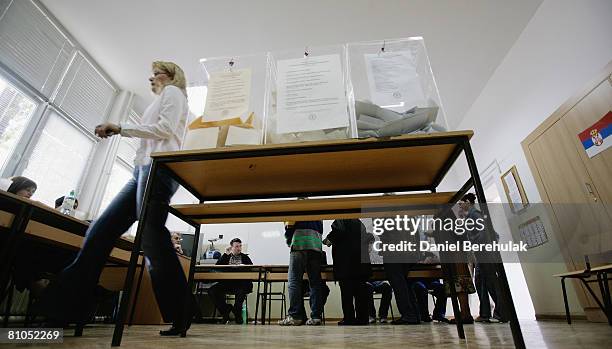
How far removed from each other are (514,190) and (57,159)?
213 inches

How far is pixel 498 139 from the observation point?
4.06 meters

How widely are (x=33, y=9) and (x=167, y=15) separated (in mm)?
1356

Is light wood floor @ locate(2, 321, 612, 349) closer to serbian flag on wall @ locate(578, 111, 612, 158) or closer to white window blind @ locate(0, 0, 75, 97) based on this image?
serbian flag on wall @ locate(578, 111, 612, 158)

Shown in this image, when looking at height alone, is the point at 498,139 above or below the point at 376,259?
above

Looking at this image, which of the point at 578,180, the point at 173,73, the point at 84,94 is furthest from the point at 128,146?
the point at 578,180

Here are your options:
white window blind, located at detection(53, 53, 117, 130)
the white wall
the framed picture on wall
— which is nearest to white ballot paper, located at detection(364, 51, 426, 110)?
the white wall

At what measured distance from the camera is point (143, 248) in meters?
1.24

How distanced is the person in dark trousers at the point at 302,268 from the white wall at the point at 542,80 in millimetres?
2343

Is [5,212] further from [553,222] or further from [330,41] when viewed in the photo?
[553,222]

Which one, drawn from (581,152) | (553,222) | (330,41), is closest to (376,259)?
(553,222)

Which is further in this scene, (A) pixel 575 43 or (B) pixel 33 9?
(B) pixel 33 9

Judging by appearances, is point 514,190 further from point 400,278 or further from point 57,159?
point 57,159

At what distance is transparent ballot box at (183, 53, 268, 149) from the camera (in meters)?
1.21

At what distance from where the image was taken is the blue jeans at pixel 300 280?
8.11 feet
